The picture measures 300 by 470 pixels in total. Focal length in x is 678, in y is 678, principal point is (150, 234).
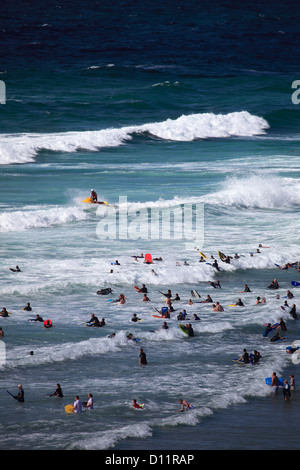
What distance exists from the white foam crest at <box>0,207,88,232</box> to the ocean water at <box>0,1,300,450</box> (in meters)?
0.14

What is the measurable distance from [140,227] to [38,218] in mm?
6716

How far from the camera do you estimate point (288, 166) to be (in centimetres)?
6425

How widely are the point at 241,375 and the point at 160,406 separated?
3.85m

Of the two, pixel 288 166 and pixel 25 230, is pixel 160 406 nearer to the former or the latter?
pixel 25 230

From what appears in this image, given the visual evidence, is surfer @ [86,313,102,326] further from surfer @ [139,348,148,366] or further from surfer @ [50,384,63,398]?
surfer @ [50,384,63,398]

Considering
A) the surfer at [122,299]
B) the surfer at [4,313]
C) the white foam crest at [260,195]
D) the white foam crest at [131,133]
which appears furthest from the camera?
the white foam crest at [131,133]

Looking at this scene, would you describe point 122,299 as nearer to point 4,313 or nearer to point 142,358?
point 4,313

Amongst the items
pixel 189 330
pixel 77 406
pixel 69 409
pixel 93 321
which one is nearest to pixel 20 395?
pixel 69 409

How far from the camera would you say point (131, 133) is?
78.1 metres

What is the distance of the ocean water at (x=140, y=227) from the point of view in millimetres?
21266

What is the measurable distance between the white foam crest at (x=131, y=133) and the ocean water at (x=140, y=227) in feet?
0.81

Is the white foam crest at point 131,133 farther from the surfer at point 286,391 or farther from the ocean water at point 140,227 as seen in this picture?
the surfer at point 286,391

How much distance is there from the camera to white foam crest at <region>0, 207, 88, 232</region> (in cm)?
4309

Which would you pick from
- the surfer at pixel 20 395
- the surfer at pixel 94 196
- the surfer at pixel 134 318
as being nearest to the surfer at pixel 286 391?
the surfer at pixel 134 318
